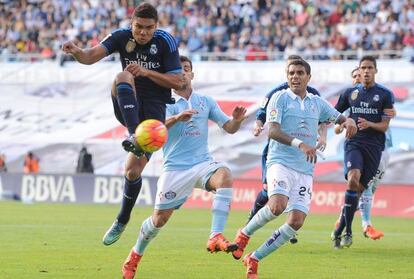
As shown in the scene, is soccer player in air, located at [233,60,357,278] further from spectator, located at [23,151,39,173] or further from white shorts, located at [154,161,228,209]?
spectator, located at [23,151,39,173]

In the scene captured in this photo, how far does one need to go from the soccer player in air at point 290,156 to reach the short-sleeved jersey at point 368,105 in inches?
171

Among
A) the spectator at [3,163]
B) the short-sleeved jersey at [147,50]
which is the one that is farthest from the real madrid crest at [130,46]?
the spectator at [3,163]

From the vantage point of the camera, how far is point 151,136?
1069 centimetres

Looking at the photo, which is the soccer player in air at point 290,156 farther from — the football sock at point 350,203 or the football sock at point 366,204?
the football sock at point 366,204

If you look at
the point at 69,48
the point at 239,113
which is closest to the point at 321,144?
the point at 239,113

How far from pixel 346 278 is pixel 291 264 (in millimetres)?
1730

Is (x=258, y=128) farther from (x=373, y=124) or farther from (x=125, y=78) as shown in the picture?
(x=125, y=78)

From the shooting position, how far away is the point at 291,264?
44.9 ft

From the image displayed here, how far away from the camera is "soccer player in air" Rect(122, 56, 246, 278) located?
11875 millimetres

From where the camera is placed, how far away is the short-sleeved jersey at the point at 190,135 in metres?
12.5

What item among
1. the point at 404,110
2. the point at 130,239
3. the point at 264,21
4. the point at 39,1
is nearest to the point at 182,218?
the point at 130,239

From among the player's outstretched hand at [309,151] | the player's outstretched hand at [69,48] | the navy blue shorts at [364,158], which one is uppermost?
the player's outstretched hand at [69,48]

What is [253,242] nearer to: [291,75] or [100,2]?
[291,75]

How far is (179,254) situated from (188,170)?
2817 millimetres
